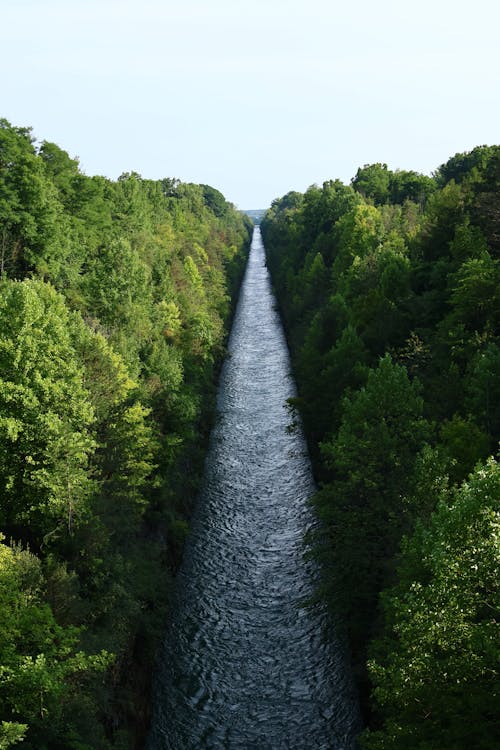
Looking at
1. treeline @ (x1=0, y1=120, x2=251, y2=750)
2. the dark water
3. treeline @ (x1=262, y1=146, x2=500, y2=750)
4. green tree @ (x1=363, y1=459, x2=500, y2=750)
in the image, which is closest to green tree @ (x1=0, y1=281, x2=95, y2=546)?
treeline @ (x1=0, y1=120, x2=251, y2=750)

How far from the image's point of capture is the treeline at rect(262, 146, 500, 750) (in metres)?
16.5

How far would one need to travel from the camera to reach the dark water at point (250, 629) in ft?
90.7

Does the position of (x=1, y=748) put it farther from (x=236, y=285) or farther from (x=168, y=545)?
(x=236, y=285)

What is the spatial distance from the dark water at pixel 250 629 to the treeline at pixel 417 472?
7.48ft

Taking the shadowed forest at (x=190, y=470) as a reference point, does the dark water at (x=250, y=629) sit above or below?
below

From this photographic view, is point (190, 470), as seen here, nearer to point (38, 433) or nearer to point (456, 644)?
point (38, 433)

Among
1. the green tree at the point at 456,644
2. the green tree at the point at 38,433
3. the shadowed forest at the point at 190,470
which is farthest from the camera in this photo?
the green tree at the point at 38,433

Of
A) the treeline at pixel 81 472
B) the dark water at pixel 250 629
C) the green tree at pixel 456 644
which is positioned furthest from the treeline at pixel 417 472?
the treeline at pixel 81 472

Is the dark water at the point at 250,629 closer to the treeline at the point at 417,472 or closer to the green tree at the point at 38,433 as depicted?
the treeline at the point at 417,472

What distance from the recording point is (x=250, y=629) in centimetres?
3388

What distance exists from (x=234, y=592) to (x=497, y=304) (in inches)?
1019

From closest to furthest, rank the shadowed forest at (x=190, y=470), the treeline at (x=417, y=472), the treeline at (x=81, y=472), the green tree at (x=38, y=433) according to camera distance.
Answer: the treeline at (x=417, y=472)
the shadowed forest at (x=190, y=470)
the treeline at (x=81, y=472)
the green tree at (x=38, y=433)

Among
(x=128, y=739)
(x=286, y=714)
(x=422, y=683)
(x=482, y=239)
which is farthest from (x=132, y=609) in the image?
(x=482, y=239)

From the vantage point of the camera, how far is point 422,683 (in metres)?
17.0
